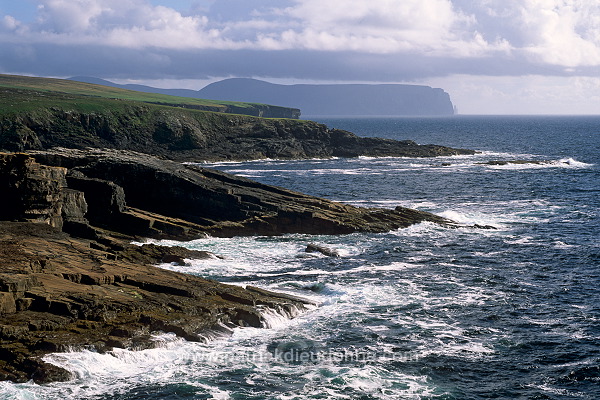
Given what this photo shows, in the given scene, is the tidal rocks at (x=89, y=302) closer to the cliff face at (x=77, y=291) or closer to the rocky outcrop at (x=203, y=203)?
the cliff face at (x=77, y=291)

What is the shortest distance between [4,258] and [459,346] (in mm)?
25467

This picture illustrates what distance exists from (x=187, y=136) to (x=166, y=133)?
4347 millimetres

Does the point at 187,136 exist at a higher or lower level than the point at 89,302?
higher

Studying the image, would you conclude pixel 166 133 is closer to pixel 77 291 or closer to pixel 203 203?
pixel 203 203

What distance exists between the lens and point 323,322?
3834 cm

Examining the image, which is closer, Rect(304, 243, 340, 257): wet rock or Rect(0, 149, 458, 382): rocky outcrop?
Rect(0, 149, 458, 382): rocky outcrop

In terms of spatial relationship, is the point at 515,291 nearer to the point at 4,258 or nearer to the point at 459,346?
the point at 459,346

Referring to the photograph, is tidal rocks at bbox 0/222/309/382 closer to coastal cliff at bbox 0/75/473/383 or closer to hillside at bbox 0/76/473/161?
coastal cliff at bbox 0/75/473/383

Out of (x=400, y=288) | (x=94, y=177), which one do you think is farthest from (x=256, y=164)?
(x=400, y=288)

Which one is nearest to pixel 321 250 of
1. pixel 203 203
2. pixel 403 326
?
pixel 203 203

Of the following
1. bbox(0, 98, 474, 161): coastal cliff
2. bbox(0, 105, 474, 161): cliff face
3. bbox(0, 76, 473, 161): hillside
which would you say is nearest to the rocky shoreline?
bbox(0, 98, 474, 161): coastal cliff

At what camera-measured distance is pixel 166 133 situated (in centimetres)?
13888

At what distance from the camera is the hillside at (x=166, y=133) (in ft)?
409

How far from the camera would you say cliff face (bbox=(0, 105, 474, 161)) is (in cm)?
12406
